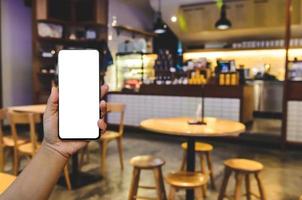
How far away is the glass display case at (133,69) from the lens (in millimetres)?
6727

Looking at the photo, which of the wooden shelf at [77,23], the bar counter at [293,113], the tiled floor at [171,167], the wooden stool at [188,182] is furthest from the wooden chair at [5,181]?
the wooden shelf at [77,23]

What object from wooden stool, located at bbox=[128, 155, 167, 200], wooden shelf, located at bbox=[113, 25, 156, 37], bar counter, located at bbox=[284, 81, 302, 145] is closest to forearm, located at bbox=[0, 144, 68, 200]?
wooden stool, located at bbox=[128, 155, 167, 200]

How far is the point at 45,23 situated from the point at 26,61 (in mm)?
1163

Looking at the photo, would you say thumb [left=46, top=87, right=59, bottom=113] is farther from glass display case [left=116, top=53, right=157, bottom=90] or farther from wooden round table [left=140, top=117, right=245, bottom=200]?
glass display case [left=116, top=53, right=157, bottom=90]

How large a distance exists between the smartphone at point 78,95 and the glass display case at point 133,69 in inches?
223

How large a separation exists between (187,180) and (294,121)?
11.0 feet

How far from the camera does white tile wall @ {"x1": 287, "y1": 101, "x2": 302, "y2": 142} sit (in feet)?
15.9

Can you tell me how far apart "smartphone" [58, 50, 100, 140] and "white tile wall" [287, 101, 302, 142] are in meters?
4.76

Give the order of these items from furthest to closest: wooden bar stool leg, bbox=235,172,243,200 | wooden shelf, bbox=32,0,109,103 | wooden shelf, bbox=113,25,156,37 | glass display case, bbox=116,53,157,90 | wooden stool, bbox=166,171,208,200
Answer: wooden shelf, bbox=113,25,156,37, glass display case, bbox=116,53,157,90, wooden shelf, bbox=32,0,109,103, wooden bar stool leg, bbox=235,172,243,200, wooden stool, bbox=166,171,208,200

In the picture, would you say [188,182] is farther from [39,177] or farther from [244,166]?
[39,177]

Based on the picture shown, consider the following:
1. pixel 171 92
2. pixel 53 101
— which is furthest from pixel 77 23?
pixel 53 101

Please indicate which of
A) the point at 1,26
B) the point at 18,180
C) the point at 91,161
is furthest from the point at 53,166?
the point at 1,26

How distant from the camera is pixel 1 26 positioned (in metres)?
6.27

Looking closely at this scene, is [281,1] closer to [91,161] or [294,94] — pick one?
[294,94]
